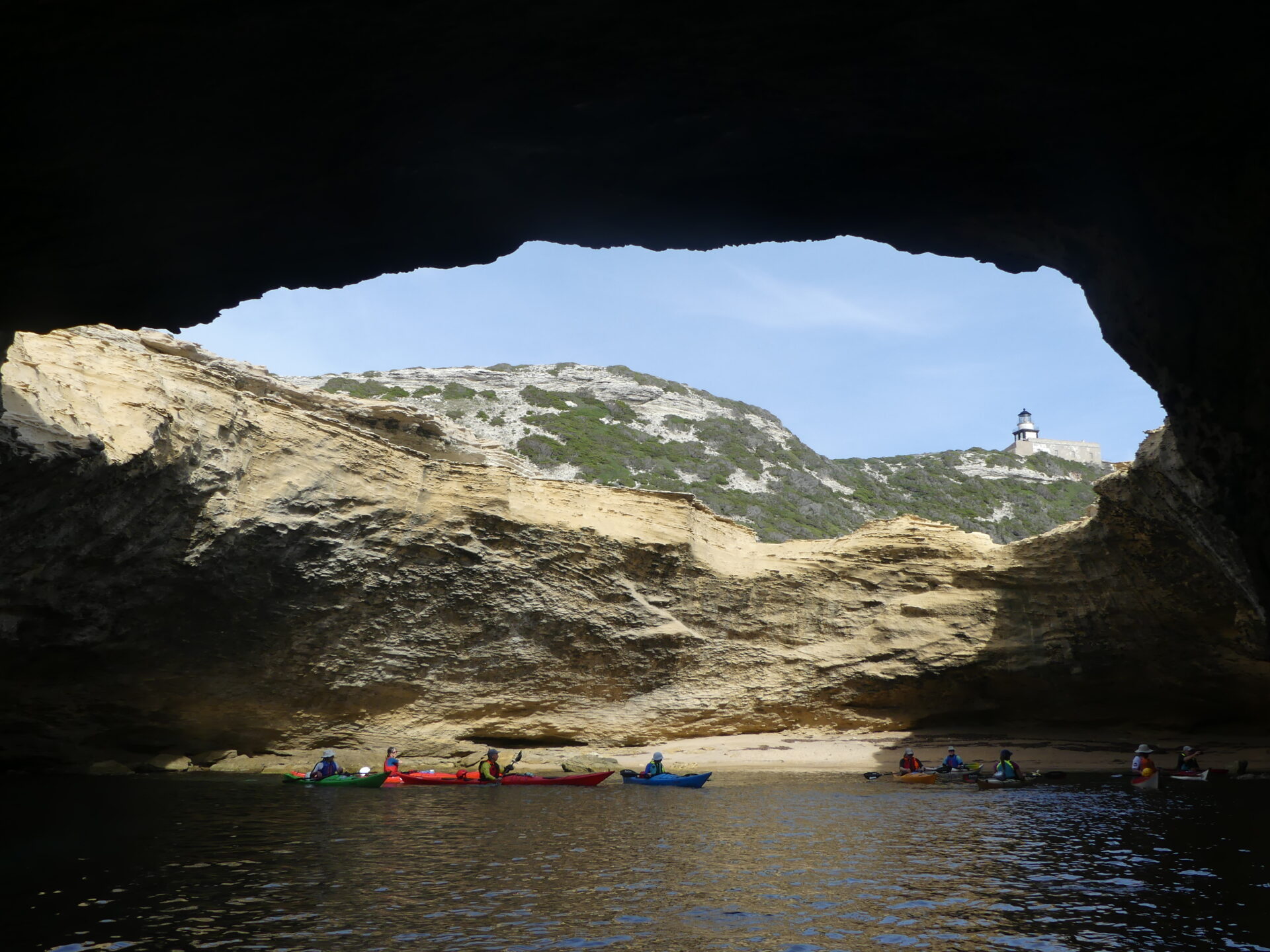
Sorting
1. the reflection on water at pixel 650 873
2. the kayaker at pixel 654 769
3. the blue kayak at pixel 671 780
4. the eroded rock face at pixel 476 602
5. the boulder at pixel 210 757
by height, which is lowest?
the reflection on water at pixel 650 873

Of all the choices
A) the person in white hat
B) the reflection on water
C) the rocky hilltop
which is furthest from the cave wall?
the rocky hilltop

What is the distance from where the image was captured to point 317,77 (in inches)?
302

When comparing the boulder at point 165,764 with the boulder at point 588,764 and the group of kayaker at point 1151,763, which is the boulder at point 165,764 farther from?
the group of kayaker at point 1151,763

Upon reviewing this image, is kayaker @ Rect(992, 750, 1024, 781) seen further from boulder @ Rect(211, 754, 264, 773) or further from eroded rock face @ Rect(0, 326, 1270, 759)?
boulder @ Rect(211, 754, 264, 773)

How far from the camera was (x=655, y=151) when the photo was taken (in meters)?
9.76

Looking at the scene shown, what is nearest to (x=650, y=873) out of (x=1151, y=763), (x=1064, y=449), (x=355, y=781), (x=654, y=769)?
(x=654, y=769)

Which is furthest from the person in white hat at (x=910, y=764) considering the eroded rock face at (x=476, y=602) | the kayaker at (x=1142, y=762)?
the eroded rock face at (x=476, y=602)

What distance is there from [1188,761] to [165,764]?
1221 inches

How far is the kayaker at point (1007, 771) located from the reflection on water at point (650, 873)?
3439 millimetres

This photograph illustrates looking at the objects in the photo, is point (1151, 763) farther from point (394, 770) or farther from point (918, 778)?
point (394, 770)

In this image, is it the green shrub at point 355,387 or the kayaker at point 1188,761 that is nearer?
the kayaker at point 1188,761

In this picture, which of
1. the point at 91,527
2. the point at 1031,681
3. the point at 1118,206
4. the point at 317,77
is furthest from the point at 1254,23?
the point at 1031,681

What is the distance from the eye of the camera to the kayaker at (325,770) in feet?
83.1

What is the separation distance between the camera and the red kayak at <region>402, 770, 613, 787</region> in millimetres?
24766
